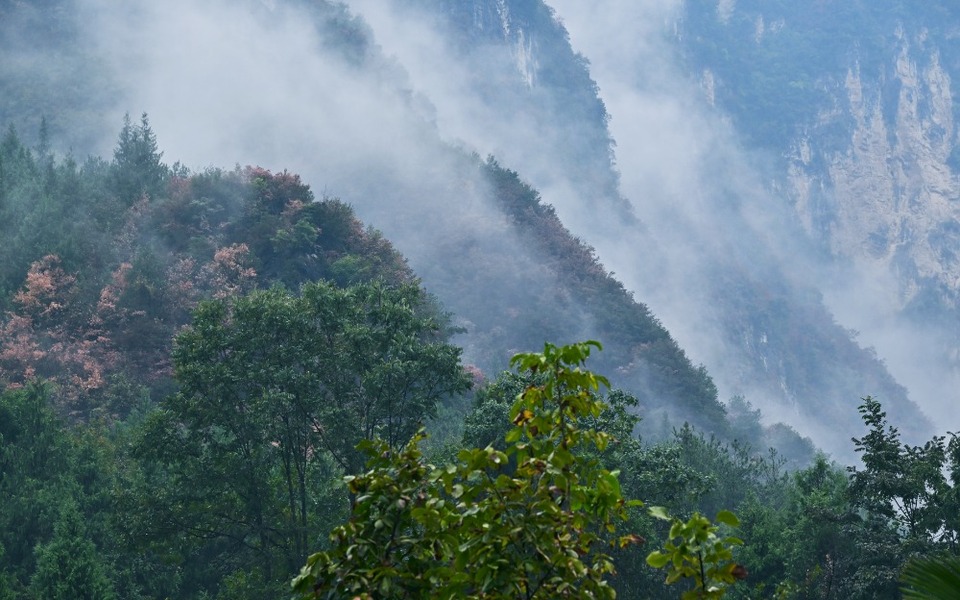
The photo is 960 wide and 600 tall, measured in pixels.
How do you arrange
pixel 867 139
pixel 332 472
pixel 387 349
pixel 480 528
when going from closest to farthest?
pixel 480 528, pixel 387 349, pixel 332 472, pixel 867 139

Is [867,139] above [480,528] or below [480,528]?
above

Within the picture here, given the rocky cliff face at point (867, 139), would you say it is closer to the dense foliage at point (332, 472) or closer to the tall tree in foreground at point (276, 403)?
the dense foliage at point (332, 472)

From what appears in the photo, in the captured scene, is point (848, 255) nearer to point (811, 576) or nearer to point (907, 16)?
point (907, 16)

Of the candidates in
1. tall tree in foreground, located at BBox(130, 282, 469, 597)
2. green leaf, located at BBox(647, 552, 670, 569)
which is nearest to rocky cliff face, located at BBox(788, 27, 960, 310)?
tall tree in foreground, located at BBox(130, 282, 469, 597)

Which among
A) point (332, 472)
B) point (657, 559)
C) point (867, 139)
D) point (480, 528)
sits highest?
point (867, 139)

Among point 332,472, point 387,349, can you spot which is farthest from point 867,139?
point 387,349

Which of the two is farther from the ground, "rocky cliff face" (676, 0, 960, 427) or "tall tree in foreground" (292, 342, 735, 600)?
"rocky cliff face" (676, 0, 960, 427)

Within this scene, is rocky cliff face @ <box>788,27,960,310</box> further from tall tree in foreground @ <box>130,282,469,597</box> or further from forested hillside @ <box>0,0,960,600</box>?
tall tree in foreground @ <box>130,282,469,597</box>

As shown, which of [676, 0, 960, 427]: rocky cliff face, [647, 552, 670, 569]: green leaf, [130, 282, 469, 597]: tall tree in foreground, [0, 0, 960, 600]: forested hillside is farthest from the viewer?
[676, 0, 960, 427]: rocky cliff face

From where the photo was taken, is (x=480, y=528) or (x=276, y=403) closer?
(x=480, y=528)

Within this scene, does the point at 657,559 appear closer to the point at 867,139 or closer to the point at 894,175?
the point at 894,175

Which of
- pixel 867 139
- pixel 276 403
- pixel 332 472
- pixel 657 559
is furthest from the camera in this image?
pixel 867 139

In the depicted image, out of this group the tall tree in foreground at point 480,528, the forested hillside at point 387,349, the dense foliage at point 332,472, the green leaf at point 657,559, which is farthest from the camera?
the forested hillside at point 387,349

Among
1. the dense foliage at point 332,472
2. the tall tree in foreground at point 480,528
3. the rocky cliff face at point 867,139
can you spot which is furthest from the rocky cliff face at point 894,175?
the tall tree in foreground at point 480,528
